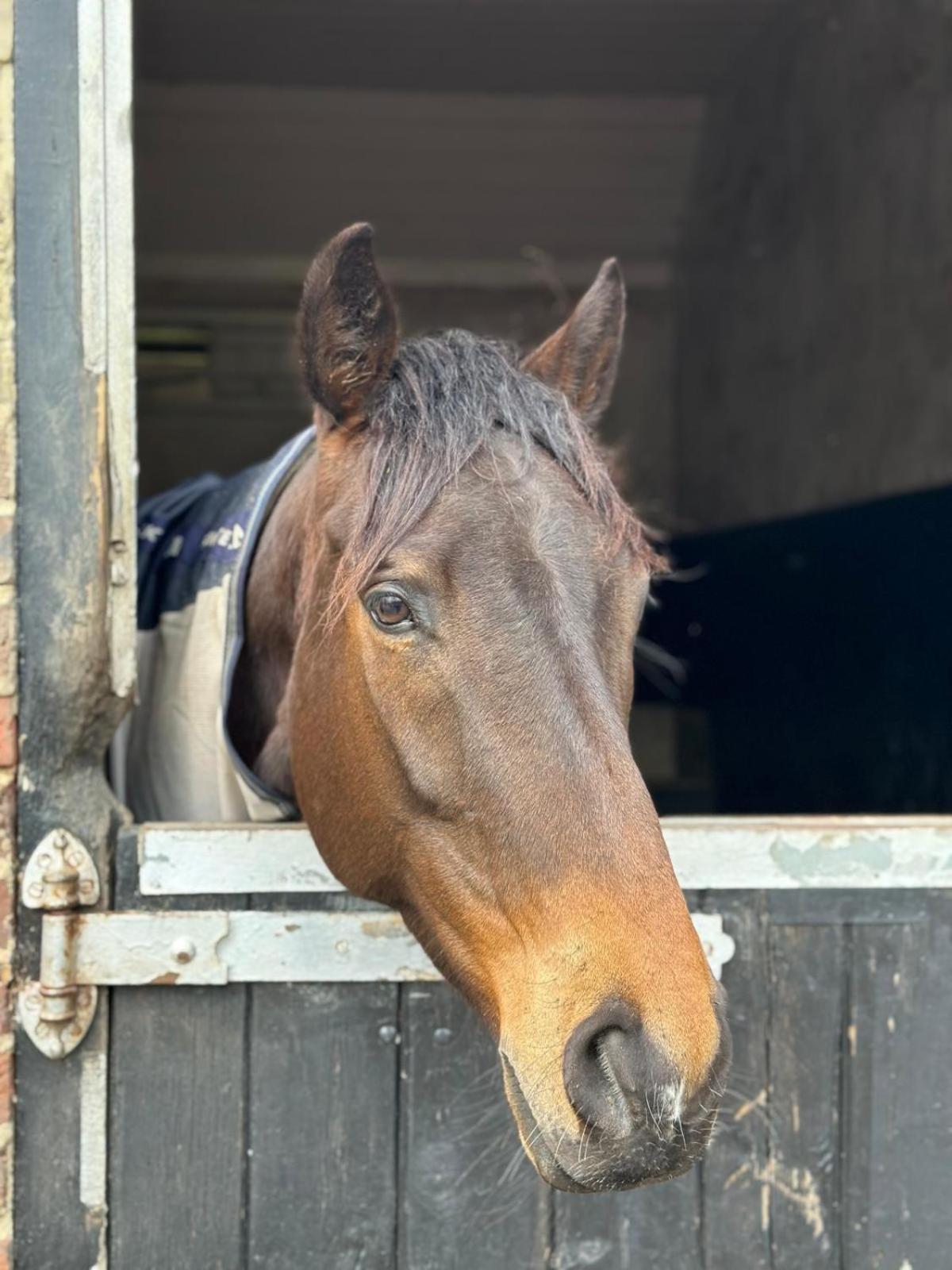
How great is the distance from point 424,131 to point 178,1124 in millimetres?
6228

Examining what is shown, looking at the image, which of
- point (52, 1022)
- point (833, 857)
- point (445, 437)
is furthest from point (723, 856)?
point (52, 1022)

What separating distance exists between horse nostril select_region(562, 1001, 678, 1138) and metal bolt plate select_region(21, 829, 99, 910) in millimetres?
867

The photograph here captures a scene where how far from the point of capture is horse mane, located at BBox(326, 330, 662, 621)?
1438 millimetres

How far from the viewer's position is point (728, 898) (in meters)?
1.85

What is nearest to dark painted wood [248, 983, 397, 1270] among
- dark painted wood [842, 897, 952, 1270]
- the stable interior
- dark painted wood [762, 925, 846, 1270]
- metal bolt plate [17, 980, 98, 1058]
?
metal bolt plate [17, 980, 98, 1058]

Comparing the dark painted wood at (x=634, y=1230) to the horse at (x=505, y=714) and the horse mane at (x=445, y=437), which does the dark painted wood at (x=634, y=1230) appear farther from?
the horse mane at (x=445, y=437)

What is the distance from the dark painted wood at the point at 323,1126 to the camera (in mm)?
1783

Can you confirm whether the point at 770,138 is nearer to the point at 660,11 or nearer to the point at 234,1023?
the point at 660,11

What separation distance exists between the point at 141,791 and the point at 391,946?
75cm

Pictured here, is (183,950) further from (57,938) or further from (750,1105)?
(750,1105)

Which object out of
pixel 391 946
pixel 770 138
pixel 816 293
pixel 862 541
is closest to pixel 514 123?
pixel 770 138

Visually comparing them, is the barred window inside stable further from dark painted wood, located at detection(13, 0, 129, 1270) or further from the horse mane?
the horse mane

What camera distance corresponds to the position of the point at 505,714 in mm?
1312

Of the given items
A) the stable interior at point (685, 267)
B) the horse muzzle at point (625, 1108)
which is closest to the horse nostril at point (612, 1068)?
the horse muzzle at point (625, 1108)
